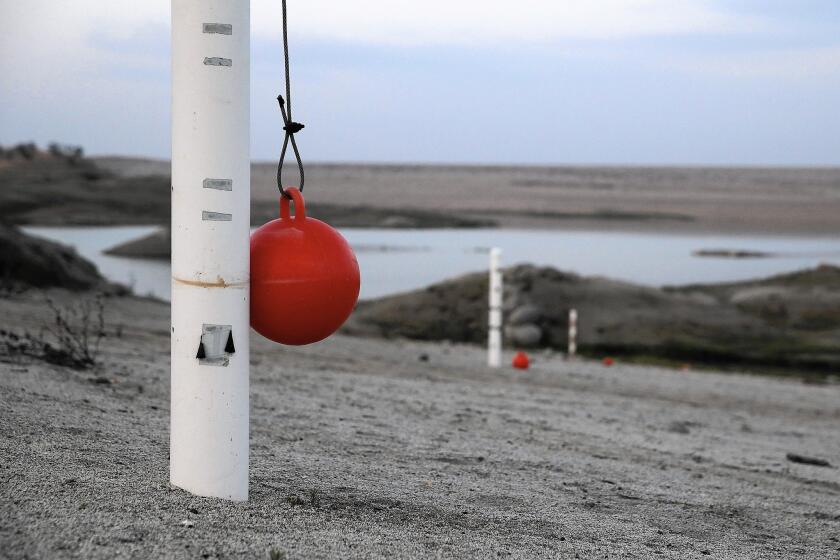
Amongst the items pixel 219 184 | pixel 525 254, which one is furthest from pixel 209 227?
pixel 525 254

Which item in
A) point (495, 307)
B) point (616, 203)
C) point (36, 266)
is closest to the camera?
point (495, 307)

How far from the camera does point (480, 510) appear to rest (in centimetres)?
467

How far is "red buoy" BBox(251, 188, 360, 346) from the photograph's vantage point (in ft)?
13.2

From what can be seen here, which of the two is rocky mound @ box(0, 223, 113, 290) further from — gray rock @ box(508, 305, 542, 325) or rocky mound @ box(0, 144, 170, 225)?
rocky mound @ box(0, 144, 170, 225)

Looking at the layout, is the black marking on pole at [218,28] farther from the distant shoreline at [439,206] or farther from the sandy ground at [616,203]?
the sandy ground at [616,203]

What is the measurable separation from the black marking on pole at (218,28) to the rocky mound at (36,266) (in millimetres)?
10260

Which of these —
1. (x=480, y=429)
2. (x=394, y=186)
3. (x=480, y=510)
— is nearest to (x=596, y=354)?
(x=480, y=429)

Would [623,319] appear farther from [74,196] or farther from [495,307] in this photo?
[74,196]

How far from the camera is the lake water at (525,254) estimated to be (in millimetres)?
24094

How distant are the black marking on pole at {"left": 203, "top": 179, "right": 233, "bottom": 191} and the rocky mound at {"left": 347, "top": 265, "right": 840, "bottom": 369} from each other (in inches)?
511

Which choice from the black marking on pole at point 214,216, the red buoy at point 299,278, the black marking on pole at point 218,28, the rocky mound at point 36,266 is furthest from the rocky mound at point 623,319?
the black marking on pole at point 218,28

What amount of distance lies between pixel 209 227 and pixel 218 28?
746 millimetres

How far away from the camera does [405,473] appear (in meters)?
5.31

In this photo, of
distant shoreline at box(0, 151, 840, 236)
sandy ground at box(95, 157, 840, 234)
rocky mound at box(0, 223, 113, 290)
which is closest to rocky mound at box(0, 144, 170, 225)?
distant shoreline at box(0, 151, 840, 236)
